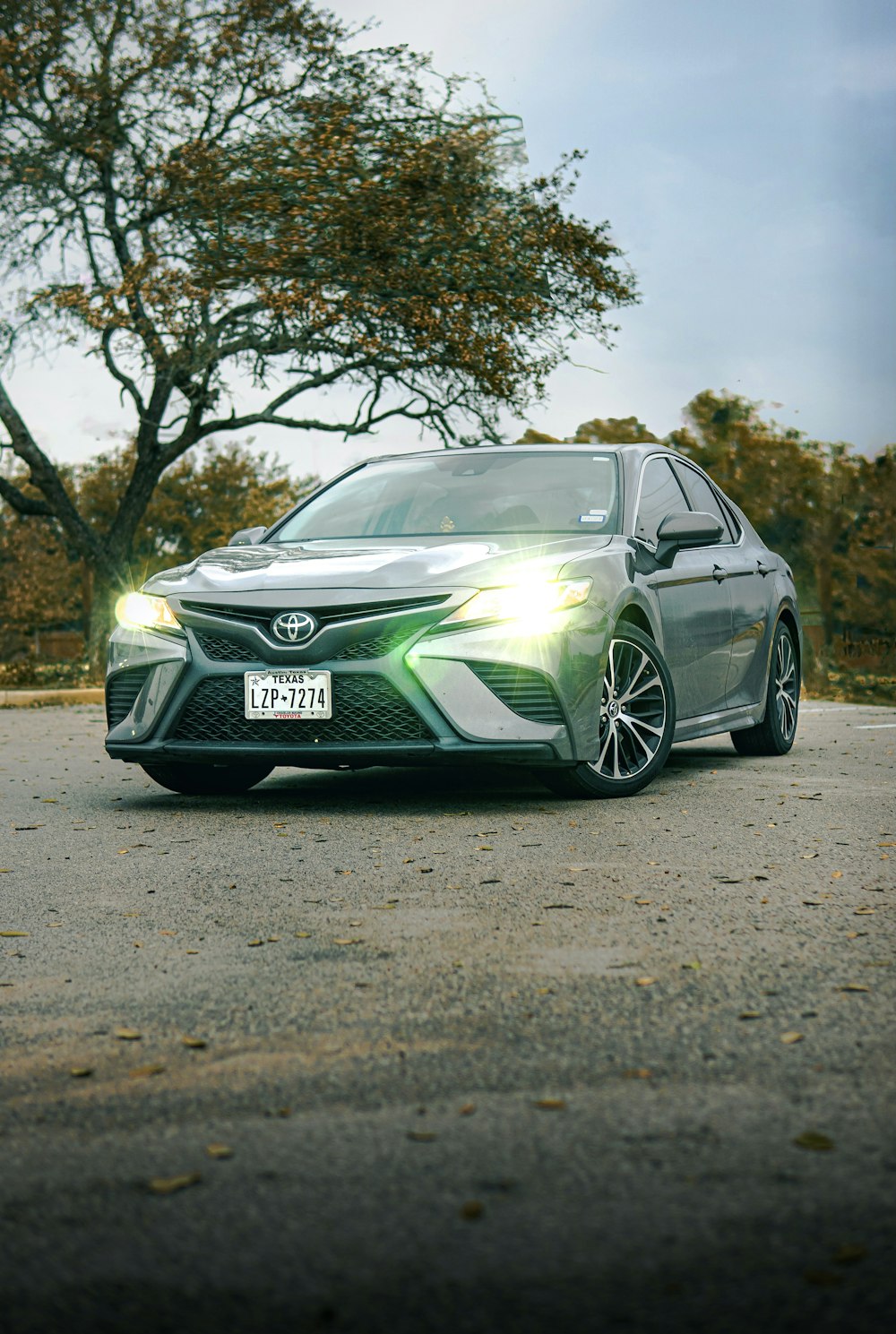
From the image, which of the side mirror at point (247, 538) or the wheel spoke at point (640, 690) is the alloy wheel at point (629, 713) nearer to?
the wheel spoke at point (640, 690)

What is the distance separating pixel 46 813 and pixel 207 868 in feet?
6.46

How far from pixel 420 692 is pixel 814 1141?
163 inches

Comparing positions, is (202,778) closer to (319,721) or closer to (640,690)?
(319,721)

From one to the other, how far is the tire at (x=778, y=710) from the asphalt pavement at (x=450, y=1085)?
3357 mm

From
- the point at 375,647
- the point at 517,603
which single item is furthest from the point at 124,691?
the point at 517,603

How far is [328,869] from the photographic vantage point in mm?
5480

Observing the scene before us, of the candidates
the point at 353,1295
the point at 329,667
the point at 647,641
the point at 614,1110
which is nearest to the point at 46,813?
the point at 329,667

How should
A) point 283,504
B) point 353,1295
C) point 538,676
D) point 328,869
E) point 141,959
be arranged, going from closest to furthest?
point 353,1295, point 141,959, point 328,869, point 538,676, point 283,504

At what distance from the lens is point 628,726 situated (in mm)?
7328

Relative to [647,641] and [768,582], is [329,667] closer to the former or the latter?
[647,641]

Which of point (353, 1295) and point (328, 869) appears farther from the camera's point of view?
point (328, 869)

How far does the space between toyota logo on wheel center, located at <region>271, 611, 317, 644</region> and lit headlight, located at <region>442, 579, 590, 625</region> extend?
569mm

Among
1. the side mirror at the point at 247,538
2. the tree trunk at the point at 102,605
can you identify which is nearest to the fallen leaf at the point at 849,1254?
the side mirror at the point at 247,538

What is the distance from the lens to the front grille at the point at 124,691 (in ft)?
23.8
